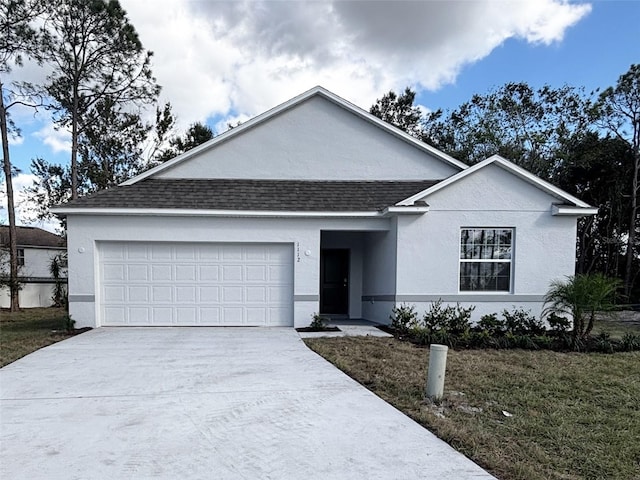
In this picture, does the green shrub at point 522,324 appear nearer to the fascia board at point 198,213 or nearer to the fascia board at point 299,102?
the fascia board at point 198,213

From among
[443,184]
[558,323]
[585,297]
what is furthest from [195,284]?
[585,297]

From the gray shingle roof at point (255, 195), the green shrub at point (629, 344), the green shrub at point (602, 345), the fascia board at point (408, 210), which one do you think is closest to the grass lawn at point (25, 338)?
the gray shingle roof at point (255, 195)

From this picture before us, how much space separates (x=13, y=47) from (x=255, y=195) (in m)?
13.6

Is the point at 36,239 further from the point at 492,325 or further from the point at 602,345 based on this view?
the point at 602,345

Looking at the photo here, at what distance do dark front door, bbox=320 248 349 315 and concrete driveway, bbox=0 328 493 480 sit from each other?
5.82 m

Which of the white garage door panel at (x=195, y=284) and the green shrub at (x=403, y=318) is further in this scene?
the white garage door panel at (x=195, y=284)

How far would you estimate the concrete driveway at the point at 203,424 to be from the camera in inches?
125

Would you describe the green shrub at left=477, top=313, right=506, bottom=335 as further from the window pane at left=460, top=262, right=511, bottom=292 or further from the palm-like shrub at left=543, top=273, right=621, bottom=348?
the palm-like shrub at left=543, top=273, right=621, bottom=348

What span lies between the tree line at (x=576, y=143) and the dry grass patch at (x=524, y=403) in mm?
16517

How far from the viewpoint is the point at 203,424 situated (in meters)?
4.02

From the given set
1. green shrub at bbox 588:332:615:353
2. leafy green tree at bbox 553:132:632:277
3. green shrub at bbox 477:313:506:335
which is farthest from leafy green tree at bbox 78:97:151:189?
leafy green tree at bbox 553:132:632:277

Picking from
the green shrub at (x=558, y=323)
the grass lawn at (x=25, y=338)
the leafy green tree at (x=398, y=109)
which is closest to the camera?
the grass lawn at (x=25, y=338)

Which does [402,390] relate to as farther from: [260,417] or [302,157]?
[302,157]

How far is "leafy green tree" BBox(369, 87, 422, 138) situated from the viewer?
2469 centimetres
